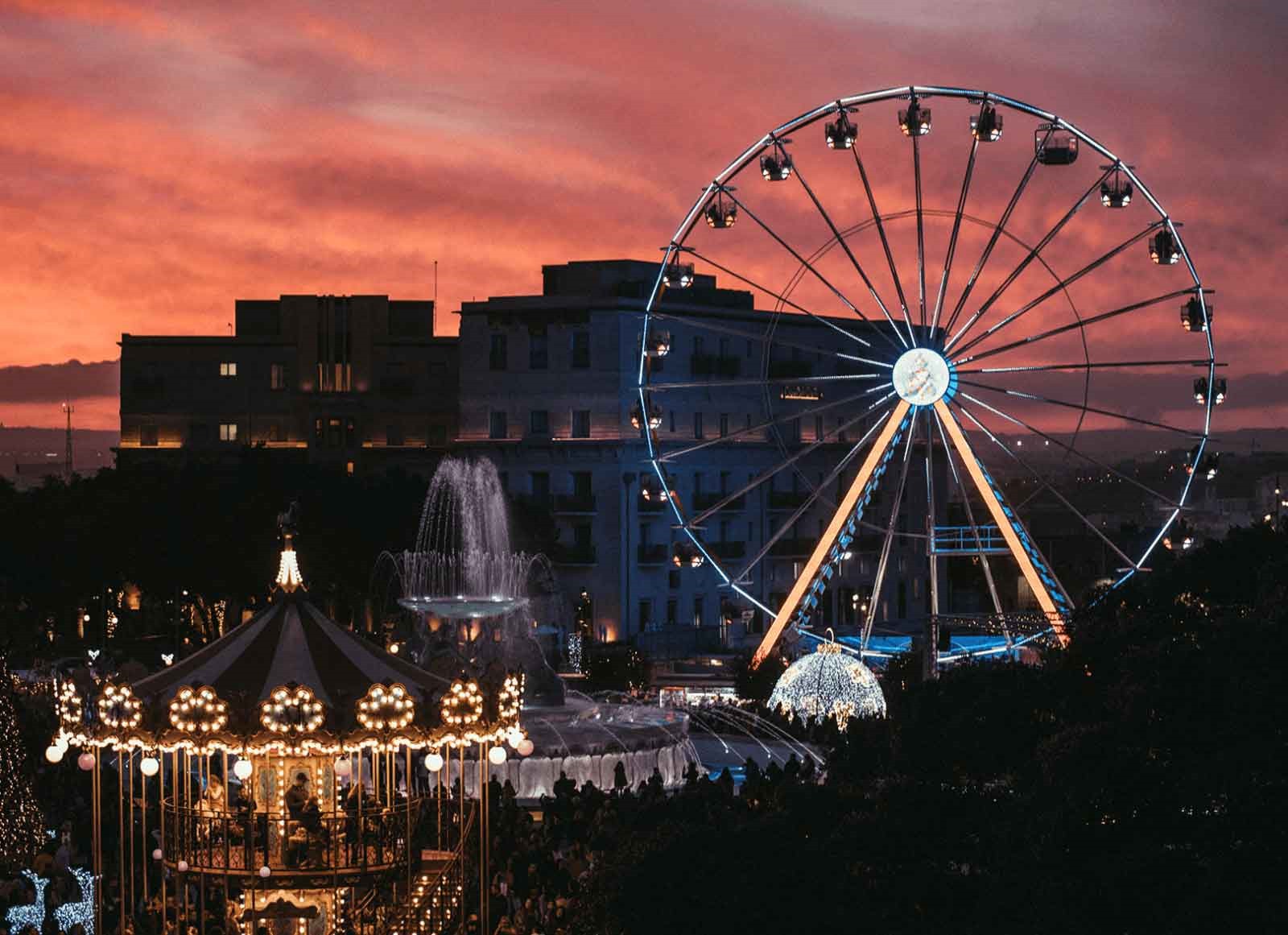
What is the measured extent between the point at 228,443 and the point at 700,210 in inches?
2036

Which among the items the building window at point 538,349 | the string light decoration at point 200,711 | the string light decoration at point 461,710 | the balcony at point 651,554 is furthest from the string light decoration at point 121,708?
the building window at point 538,349

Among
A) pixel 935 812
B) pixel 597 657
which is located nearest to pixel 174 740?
pixel 935 812

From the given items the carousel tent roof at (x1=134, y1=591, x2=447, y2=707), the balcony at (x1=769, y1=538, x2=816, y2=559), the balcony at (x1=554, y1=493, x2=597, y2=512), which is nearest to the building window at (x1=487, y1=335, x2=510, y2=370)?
the balcony at (x1=554, y1=493, x2=597, y2=512)

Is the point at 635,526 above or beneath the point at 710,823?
above

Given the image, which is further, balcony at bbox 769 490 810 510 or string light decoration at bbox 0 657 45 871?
balcony at bbox 769 490 810 510

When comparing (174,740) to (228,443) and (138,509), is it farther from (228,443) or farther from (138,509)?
(228,443)

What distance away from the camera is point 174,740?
76.0ft

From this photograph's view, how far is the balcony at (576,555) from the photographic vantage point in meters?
82.6

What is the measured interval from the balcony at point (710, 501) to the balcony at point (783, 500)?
5.97 feet

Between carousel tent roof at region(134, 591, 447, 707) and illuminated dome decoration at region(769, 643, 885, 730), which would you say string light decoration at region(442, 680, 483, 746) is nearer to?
carousel tent roof at region(134, 591, 447, 707)

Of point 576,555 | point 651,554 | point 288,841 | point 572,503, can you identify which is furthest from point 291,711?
point 572,503

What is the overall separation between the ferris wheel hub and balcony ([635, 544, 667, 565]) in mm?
35818

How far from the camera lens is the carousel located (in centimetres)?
2262

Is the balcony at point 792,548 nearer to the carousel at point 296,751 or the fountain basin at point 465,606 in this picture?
the fountain basin at point 465,606
